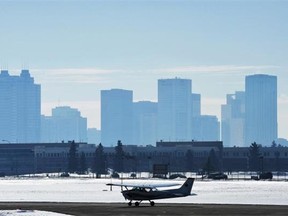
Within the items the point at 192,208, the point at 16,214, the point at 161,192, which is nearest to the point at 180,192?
the point at 161,192

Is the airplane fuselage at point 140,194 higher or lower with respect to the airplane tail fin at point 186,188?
lower

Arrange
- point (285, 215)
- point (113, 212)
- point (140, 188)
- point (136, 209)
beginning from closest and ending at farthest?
point (285, 215), point (113, 212), point (136, 209), point (140, 188)

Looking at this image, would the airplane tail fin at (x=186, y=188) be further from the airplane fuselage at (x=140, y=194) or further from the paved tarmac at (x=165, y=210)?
the paved tarmac at (x=165, y=210)

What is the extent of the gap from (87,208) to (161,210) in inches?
345

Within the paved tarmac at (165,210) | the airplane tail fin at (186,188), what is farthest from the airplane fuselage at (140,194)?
the airplane tail fin at (186,188)

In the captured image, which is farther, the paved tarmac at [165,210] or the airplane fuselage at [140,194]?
the airplane fuselage at [140,194]

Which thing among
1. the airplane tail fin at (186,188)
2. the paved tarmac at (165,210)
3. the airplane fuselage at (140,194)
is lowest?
the paved tarmac at (165,210)

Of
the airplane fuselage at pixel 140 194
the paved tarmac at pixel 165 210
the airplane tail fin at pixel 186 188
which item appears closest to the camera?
the paved tarmac at pixel 165 210

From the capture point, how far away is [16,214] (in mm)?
81938

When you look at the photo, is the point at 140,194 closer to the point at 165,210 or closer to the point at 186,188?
the point at 186,188

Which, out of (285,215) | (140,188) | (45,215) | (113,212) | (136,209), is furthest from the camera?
(140,188)

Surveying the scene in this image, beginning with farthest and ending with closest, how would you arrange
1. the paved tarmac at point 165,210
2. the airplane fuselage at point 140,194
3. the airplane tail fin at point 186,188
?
the airplane tail fin at point 186,188, the airplane fuselage at point 140,194, the paved tarmac at point 165,210

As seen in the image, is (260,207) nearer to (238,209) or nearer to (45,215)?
(238,209)

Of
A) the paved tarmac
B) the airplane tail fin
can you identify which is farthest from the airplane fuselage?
the airplane tail fin
